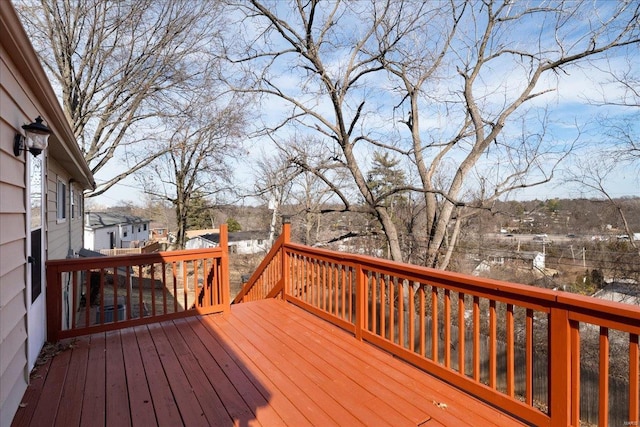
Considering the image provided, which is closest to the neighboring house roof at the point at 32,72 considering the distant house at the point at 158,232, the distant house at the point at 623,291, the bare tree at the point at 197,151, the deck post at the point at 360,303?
the deck post at the point at 360,303

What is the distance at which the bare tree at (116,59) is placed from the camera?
970cm

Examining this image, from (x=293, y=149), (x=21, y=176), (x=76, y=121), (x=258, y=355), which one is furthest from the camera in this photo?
(x=76, y=121)

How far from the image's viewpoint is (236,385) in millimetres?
2504

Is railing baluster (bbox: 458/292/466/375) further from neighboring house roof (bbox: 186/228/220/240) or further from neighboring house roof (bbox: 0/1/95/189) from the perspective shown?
neighboring house roof (bbox: 186/228/220/240)

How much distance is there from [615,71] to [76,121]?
545 inches

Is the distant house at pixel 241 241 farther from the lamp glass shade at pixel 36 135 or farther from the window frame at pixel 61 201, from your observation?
the lamp glass shade at pixel 36 135

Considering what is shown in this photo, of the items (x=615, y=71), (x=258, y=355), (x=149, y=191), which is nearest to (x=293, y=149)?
(x=258, y=355)

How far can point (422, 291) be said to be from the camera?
2787 millimetres

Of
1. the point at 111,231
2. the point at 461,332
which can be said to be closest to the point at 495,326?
the point at 461,332

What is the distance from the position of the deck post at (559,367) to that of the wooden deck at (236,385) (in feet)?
0.95

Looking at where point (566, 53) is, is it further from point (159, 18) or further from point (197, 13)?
point (159, 18)

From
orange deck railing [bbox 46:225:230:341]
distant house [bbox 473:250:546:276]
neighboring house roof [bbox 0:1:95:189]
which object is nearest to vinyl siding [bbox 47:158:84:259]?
neighboring house roof [bbox 0:1:95:189]

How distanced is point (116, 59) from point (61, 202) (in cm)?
658

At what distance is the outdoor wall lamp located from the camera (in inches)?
91.2
